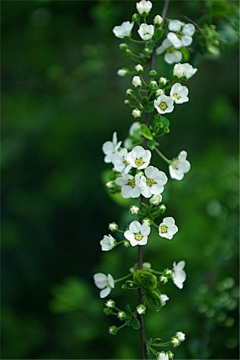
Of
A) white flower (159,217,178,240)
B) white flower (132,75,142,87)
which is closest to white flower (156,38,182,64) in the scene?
white flower (132,75,142,87)

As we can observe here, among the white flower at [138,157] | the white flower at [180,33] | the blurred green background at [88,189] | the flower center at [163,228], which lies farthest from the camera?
the blurred green background at [88,189]

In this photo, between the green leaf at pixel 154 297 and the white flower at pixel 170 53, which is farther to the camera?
the white flower at pixel 170 53

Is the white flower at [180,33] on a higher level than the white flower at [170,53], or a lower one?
higher

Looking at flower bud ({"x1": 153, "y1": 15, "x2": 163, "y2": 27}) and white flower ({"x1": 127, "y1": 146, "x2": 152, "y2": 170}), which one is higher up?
flower bud ({"x1": 153, "y1": 15, "x2": 163, "y2": 27})

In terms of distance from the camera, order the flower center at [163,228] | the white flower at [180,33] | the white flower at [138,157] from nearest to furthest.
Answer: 1. the white flower at [138,157]
2. the flower center at [163,228]
3. the white flower at [180,33]

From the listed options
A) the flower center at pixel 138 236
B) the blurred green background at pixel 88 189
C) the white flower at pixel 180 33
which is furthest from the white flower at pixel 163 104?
the blurred green background at pixel 88 189

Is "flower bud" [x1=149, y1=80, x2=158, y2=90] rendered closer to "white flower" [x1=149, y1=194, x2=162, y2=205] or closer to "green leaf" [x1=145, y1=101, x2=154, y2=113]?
"green leaf" [x1=145, y1=101, x2=154, y2=113]

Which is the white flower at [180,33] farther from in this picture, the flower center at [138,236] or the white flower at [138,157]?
the flower center at [138,236]
